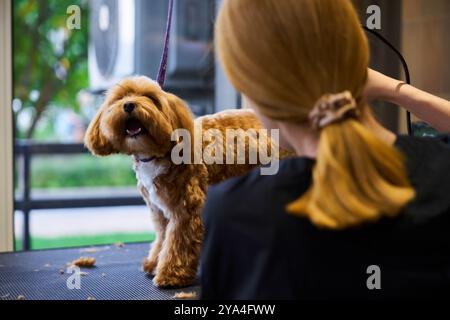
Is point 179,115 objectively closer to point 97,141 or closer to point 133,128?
point 133,128

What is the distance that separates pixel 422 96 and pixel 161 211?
0.82 metres

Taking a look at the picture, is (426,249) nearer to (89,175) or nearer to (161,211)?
(161,211)

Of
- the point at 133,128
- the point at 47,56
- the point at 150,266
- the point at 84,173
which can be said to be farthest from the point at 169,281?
the point at 84,173

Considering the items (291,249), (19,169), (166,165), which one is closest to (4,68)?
(19,169)

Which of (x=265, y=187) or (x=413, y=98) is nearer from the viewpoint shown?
(x=265, y=187)

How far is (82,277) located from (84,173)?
2459 millimetres

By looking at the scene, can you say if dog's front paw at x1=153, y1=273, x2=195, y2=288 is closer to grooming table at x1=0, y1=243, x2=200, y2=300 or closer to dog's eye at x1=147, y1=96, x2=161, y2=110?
grooming table at x1=0, y1=243, x2=200, y2=300

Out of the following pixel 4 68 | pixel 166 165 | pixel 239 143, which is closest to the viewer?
pixel 166 165

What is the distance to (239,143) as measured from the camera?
1611 mm

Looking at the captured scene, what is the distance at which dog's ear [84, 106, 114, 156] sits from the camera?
1.50 meters

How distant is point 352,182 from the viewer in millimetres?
678

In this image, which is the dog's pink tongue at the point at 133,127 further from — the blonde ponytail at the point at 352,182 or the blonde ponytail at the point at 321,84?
the blonde ponytail at the point at 352,182

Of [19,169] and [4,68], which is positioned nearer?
[4,68]

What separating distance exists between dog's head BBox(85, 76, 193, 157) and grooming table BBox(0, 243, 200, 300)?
362 millimetres
